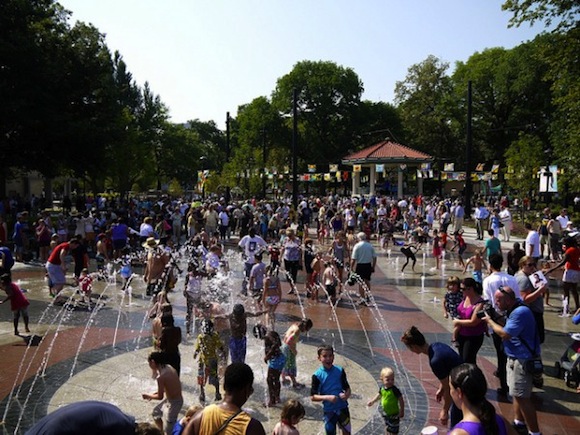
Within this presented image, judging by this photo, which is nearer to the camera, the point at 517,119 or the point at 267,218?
the point at 267,218

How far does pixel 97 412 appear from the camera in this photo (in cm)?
264

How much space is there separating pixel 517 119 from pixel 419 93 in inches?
459

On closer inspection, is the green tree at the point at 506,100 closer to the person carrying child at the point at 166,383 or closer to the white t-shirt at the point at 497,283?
the white t-shirt at the point at 497,283

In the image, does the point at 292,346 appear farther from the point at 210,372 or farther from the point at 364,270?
the point at 364,270

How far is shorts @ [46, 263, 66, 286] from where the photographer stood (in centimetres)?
1211

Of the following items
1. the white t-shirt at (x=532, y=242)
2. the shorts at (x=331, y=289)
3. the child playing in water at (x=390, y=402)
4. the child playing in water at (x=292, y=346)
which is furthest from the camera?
the white t-shirt at (x=532, y=242)

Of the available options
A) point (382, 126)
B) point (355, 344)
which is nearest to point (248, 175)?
point (382, 126)

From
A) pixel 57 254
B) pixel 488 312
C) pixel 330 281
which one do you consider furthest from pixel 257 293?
pixel 488 312

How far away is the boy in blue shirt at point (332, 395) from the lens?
5.35 metres

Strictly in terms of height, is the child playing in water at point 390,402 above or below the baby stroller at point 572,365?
above

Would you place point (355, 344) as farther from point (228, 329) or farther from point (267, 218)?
point (267, 218)

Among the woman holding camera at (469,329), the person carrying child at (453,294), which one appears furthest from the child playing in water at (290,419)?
the person carrying child at (453,294)

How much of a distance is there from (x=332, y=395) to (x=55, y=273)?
355 inches

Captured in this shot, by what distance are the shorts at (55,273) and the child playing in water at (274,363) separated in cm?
738
